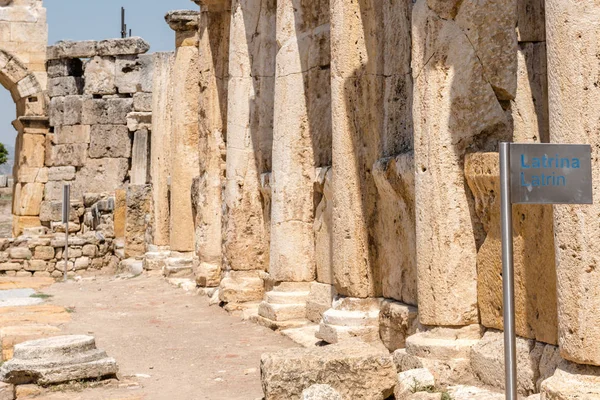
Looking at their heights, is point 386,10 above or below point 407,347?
above

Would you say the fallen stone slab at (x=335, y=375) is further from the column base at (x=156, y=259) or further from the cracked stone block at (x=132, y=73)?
the cracked stone block at (x=132, y=73)

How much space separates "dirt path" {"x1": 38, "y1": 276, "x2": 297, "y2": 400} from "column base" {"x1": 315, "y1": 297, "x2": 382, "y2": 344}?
27.8 inches

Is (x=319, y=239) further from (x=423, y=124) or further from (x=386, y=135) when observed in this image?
(x=423, y=124)

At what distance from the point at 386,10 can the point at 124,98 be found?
50.9 feet

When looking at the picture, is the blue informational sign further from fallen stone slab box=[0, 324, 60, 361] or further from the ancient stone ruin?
fallen stone slab box=[0, 324, 60, 361]

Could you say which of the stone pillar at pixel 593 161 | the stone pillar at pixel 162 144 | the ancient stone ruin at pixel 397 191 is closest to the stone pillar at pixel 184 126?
the stone pillar at pixel 162 144

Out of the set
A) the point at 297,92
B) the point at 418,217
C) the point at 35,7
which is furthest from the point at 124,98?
the point at 418,217

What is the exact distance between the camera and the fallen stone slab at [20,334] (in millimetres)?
7922

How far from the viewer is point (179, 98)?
14930mm

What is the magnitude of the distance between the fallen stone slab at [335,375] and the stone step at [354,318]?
67.5 inches

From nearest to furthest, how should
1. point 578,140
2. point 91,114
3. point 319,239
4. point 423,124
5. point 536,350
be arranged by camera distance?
1. point 578,140
2. point 536,350
3. point 423,124
4. point 319,239
5. point 91,114

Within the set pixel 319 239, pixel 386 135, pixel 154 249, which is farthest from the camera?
pixel 154 249

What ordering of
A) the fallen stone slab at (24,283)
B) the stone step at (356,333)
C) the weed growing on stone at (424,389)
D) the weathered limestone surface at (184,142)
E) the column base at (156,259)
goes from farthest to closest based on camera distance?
the column base at (156,259) → the fallen stone slab at (24,283) → the weathered limestone surface at (184,142) → the stone step at (356,333) → the weed growing on stone at (424,389)

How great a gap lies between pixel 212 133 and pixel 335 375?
7.65 meters
